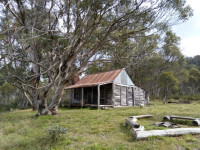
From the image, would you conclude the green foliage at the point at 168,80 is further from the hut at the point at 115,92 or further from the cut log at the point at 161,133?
the cut log at the point at 161,133

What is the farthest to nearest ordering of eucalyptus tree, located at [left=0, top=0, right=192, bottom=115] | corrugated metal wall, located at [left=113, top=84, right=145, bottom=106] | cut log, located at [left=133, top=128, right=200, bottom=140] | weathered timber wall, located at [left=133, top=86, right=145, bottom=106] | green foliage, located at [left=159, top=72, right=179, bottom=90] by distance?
green foliage, located at [left=159, top=72, right=179, bottom=90] < weathered timber wall, located at [left=133, top=86, right=145, bottom=106] < corrugated metal wall, located at [left=113, top=84, right=145, bottom=106] < eucalyptus tree, located at [left=0, top=0, right=192, bottom=115] < cut log, located at [left=133, top=128, right=200, bottom=140]

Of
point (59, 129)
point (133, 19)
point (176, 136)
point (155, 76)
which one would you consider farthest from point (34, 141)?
point (155, 76)

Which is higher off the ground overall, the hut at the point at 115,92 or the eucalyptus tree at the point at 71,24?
the eucalyptus tree at the point at 71,24

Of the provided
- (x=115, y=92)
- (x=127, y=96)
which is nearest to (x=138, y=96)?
(x=127, y=96)

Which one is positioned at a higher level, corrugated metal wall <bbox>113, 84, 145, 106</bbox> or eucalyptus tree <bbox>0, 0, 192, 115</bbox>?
eucalyptus tree <bbox>0, 0, 192, 115</bbox>

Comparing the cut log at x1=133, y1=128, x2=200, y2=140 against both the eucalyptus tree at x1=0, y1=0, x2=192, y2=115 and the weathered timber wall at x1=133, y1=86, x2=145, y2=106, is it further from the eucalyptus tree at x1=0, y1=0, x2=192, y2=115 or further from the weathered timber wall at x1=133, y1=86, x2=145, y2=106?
the weathered timber wall at x1=133, y1=86, x2=145, y2=106

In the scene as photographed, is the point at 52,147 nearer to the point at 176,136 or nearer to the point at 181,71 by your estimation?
the point at 176,136

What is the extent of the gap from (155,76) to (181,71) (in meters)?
10.6

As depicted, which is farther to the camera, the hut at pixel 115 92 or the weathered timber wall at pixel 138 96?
the weathered timber wall at pixel 138 96

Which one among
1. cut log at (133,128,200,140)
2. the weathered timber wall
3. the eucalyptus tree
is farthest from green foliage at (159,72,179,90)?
cut log at (133,128,200,140)

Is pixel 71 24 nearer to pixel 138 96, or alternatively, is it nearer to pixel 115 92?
pixel 115 92

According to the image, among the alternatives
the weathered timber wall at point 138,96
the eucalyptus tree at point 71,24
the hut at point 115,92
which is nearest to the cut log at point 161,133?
the eucalyptus tree at point 71,24

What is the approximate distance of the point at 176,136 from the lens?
16.5 ft

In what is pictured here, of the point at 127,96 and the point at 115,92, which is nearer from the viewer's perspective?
the point at 115,92
